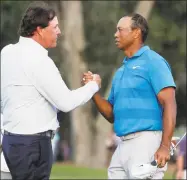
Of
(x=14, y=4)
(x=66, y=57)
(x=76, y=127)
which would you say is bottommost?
(x=76, y=127)

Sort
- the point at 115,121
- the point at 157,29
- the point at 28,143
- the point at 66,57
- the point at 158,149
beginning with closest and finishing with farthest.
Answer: the point at 28,143, the point at 158,149, the point at 115,121, the point at 66,57, the point at 157,29

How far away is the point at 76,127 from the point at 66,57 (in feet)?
8.36

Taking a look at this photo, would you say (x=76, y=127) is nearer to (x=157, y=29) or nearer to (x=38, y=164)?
(x=157, y=29)

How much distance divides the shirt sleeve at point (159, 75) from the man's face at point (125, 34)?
0.38m

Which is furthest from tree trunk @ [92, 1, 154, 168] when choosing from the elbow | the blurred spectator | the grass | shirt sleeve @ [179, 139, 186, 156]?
the elbow

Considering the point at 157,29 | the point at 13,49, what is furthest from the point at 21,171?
the point at 157,29

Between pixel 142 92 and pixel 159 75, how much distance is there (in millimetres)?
221

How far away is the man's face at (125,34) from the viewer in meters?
7.45

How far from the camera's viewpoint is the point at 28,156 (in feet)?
20.9

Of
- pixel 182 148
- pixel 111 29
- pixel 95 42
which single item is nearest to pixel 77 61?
pixel 111 29

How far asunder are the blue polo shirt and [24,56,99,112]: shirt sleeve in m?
0.92

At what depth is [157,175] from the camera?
7.25m

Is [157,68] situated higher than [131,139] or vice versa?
[157,68]

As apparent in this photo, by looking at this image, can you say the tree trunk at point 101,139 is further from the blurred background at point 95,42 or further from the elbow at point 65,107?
the elbow at point 65,107
